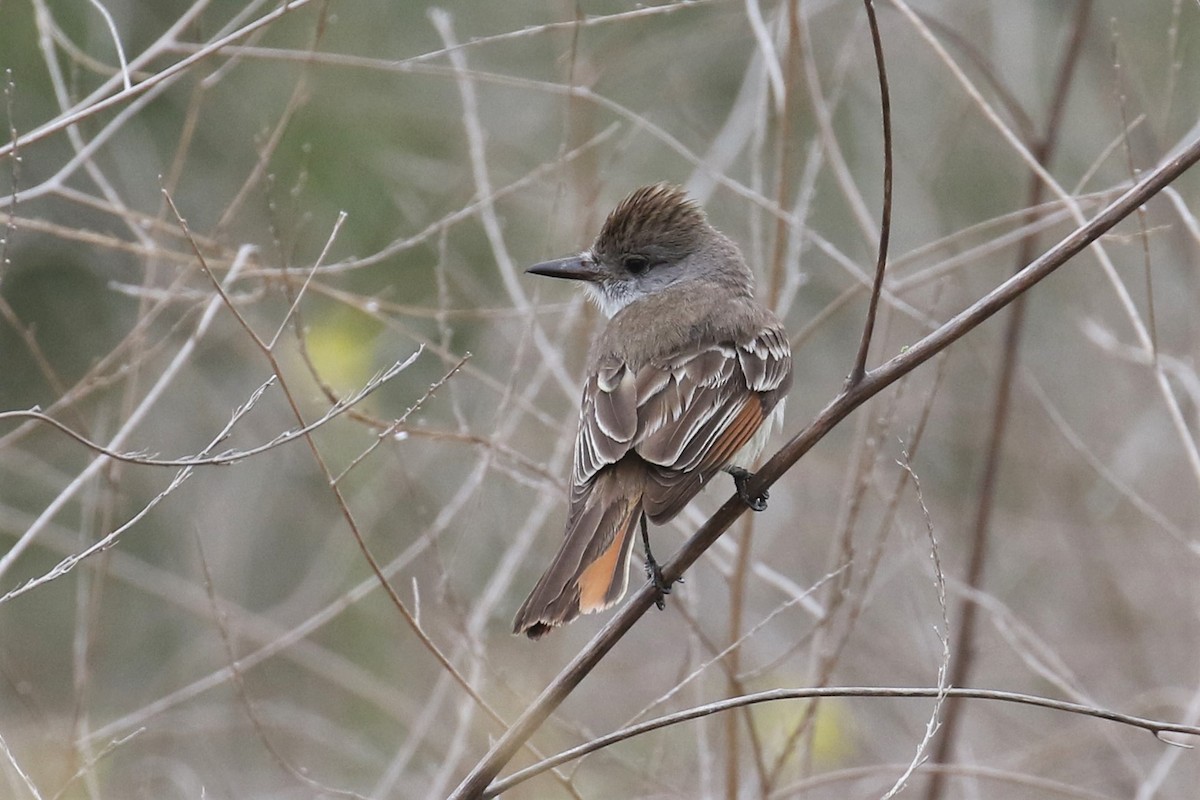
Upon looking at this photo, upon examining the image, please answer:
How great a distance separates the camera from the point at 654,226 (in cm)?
468

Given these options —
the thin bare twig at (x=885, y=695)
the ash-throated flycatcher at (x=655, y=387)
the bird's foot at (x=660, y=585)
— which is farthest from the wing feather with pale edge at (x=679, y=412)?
the thin bare twig at (x=885, y=695)

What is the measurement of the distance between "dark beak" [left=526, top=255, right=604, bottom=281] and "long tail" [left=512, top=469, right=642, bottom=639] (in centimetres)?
81

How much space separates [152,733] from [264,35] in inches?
135

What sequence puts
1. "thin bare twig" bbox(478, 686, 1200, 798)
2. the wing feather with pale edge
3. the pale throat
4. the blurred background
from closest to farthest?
1. "thin bare twig" bbox(478, 686, 1200, 798)
2. the wing feather with pale edge
3. the pale throat
4. the blurred background

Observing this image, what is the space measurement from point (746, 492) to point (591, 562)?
15.8 inches

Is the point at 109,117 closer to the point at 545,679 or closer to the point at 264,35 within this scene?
the point at 264,35

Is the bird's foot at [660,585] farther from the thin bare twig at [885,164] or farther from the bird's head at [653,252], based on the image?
the bird's head at [653,252]

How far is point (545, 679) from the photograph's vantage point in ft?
17.3

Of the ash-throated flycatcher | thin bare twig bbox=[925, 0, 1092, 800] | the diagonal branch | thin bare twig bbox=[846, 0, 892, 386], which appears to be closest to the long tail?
the ash-throated flycatcher

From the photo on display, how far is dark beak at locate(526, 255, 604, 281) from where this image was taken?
14.1ft

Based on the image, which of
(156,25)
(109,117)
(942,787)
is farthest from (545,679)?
(156,25)

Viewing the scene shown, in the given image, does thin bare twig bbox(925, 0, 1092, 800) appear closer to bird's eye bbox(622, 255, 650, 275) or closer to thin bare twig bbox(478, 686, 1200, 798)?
bird's eye bbox(622, 255, 650, 275)

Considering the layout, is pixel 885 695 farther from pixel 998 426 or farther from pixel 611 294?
pixel 998 426

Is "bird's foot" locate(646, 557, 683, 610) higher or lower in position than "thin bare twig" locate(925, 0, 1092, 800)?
lower
